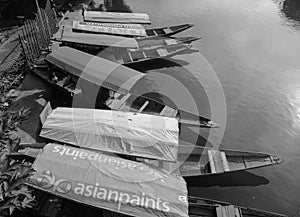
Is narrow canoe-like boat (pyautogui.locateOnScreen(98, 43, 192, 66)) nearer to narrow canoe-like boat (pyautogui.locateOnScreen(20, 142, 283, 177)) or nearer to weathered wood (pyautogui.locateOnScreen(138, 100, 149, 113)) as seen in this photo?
weathered wood (pyautogui.locateOnScreen(138, 100, 149, 113))

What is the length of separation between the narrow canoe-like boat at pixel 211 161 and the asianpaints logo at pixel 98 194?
11.8 ft

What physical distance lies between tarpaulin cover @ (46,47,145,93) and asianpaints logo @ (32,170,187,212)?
6937 mm

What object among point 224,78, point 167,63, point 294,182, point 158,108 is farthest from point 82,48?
point 294,182

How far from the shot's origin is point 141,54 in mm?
23594

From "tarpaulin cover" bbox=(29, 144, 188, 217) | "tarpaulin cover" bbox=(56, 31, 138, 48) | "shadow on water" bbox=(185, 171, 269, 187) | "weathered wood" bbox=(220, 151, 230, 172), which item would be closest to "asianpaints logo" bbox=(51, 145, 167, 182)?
"tarpaulin cover" bbox=(29, 144, 188, 217)

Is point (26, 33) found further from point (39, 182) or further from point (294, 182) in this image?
point (294, 182)

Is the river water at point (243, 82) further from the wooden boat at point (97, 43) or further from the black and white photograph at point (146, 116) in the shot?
the wooden boat at point (97, 43)

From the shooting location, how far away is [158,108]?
57.9ft

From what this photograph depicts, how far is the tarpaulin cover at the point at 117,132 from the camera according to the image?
12664mm

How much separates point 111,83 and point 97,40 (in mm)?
7175

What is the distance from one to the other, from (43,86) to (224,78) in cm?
1428

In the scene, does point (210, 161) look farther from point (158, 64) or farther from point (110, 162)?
point (158, 64)

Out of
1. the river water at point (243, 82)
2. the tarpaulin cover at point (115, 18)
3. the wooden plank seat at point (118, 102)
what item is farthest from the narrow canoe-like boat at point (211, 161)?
the tarpaulin cover at point (115, 18)

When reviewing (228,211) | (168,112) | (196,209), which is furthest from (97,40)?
(228,211)
